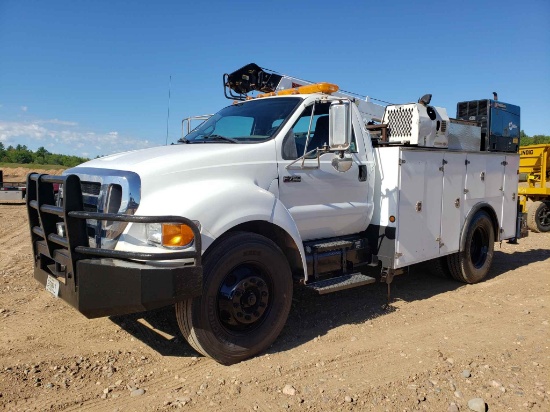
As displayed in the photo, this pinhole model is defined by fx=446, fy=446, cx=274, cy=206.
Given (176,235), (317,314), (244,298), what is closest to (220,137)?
(176,235)

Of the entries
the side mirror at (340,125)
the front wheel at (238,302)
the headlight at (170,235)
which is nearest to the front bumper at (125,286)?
the headlight at (170,235)

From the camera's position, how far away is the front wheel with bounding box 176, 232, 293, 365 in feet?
11.5

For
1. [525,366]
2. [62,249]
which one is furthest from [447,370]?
[62,249]

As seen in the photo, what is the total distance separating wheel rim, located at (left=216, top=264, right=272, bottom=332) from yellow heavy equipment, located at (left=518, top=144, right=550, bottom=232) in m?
11.2

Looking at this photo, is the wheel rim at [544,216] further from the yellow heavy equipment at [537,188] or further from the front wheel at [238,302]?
the front wheel at [238,302]

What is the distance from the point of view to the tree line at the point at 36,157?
178 feet

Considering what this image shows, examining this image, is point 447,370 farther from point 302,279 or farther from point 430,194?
point 430,194

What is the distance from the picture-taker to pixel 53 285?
142 inches

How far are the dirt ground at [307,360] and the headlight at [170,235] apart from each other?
108 cm

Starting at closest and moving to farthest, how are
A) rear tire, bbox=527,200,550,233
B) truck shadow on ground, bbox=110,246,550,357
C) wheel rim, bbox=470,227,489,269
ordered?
1. truck shadow on ground, bbox=110,246,550,357
2. wheel rim, bbox=470,227,489,269
3. rear tire, bbox=527,200,550,233

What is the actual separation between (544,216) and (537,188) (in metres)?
0.87

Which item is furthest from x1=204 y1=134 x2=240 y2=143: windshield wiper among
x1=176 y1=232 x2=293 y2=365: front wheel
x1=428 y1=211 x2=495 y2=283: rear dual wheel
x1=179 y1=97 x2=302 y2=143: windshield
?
x1=428 y1=211 x2=495 y2=283: rear dual wheel

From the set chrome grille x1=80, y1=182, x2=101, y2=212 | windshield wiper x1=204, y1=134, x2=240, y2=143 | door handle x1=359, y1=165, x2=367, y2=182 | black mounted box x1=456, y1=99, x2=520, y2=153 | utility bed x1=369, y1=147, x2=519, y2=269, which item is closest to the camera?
chrome grille x1=80, y1=182, x2=101, y2=212

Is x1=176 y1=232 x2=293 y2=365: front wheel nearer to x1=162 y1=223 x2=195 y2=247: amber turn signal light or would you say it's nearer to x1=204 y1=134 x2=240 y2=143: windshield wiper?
x1=162 y1=223 x2=195 y2=247: amber turn signal light
